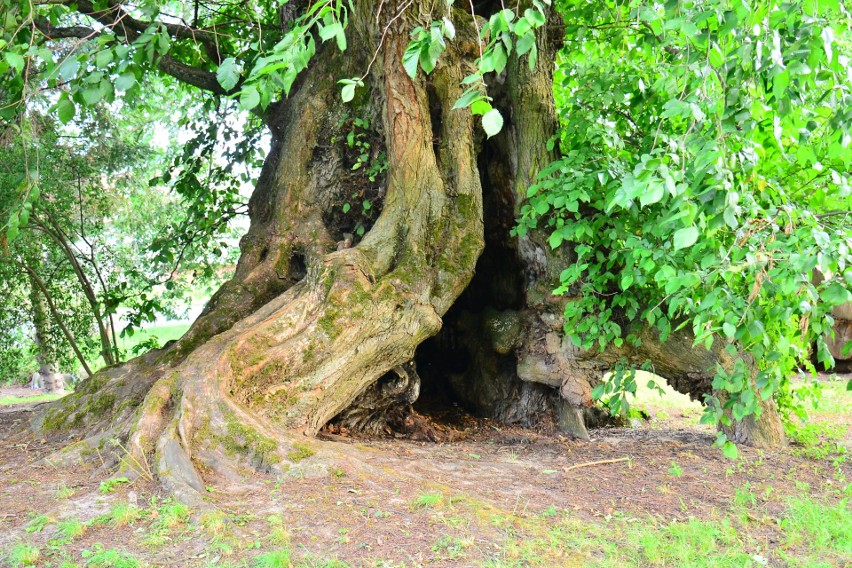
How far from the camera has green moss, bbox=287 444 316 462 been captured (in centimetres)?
431

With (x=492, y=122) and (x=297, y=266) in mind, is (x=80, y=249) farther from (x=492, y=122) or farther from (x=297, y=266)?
(x=492, y=122)

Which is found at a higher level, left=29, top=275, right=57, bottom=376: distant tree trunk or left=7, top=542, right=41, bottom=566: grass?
left=29, top=275, right=57, bottom=376: distant tree trunk

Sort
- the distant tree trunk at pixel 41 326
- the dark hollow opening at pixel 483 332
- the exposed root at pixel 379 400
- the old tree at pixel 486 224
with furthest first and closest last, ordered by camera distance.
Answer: the distant tree trunk at pixel 41 326 < the dark hollow opening at pixel 483 332 < the exposed root at pixel 379 400 < the old tree at pixel 486 224

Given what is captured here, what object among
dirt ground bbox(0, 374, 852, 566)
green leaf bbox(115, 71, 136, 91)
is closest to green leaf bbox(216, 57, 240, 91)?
green leaf bbox(115, 71, 136, 91)

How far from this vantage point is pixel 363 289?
546cm

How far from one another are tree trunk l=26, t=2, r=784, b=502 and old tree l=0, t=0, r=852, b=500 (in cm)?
2

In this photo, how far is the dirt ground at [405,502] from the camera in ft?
10.9

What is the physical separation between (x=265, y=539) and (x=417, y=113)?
387cm

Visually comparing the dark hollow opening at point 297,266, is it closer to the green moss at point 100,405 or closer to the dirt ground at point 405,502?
the dirt ground at point 405,502

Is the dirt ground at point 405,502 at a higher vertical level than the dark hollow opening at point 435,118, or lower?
lower

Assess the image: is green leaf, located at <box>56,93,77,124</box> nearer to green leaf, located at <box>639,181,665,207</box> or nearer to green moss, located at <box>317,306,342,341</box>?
green moss, located at <box>317,306,342,341</box>

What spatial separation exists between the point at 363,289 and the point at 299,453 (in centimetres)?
152

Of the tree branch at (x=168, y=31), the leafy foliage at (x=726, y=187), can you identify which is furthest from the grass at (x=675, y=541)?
the tree branch at (x=168, y=31)

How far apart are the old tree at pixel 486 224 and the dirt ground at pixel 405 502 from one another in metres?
0.28
